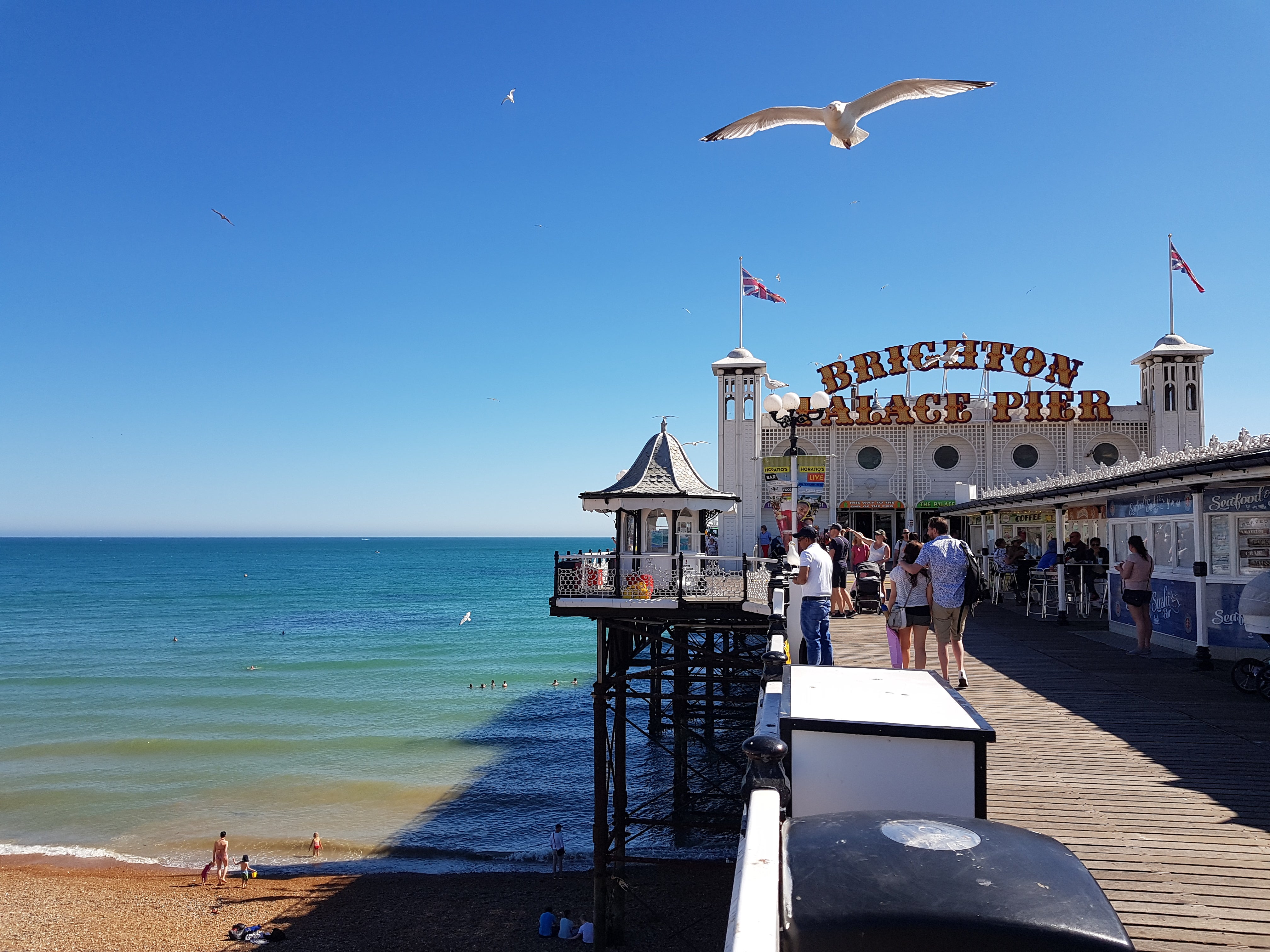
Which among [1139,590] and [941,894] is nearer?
[941,894]

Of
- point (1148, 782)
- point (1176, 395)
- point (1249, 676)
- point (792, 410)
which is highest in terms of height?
point (1176, 395)

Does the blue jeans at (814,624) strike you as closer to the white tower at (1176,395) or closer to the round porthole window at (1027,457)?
the round porthole window at (1027,457)

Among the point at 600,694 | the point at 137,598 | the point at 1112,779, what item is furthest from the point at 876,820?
the point at 137,598

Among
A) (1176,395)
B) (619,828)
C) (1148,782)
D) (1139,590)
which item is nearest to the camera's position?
(1148,782)

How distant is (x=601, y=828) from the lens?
11.6m

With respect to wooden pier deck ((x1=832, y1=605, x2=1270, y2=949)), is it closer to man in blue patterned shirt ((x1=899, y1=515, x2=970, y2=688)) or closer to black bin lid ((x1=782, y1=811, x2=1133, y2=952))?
man in blue patterned shirt ((x1=899, y1=515, x2=970, y2=688))

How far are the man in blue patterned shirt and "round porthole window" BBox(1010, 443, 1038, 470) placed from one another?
28277 mm

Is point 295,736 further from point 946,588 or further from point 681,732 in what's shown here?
point 946,588

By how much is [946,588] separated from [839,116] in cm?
528

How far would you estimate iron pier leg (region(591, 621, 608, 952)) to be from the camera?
1141 cm

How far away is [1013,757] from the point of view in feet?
19.1

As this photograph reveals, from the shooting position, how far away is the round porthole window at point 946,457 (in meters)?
34.0

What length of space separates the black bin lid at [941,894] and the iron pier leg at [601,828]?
9.27 m

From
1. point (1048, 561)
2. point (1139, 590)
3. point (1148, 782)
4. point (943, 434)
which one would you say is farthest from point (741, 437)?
point (1148, 782)
